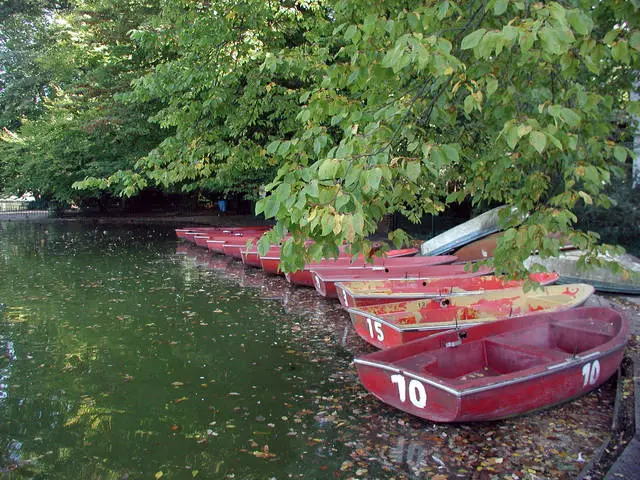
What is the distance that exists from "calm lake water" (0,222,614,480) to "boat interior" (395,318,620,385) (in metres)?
0.57

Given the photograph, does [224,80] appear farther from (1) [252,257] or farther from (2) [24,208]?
(2) [24,208]

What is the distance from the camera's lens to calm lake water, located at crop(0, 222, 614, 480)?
15.6 feet

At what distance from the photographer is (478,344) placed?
6.14m

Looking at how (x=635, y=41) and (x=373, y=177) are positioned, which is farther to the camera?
(x=635, y=41)

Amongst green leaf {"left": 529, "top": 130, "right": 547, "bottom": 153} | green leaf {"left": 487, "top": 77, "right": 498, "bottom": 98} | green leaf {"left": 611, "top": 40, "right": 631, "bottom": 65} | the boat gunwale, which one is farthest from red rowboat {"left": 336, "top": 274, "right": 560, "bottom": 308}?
green leaf {"left": 529, "top": 130, "right": 547, "bottom": 153}

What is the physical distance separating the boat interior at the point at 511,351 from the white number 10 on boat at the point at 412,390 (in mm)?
109

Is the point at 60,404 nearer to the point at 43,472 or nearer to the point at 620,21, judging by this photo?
the point at 43,472

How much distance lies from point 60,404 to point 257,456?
2.55 metres

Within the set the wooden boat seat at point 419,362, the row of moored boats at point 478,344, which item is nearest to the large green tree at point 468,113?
the row of moored boats at point 478,344

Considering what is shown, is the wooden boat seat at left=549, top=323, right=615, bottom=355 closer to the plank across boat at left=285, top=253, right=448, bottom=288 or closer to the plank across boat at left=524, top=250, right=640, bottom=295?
the plank across boat at left=524, top=250, right=640, bottom=295

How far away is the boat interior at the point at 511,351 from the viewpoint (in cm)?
564

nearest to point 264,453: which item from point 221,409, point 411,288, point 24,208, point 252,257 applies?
point 221,409

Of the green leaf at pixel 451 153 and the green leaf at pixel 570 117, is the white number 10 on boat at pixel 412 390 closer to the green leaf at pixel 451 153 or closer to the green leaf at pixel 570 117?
the green leaf at pixel 451 153

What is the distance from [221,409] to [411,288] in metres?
4.46
